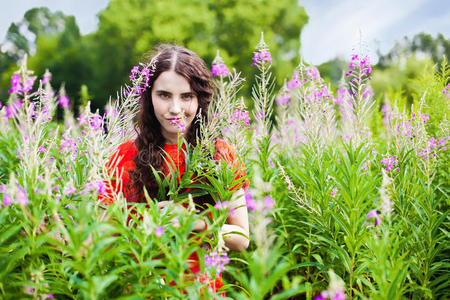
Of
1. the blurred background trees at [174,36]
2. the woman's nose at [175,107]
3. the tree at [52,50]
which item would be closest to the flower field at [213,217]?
the woman's nose at [175,107]

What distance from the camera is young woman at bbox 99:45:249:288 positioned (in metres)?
2.81

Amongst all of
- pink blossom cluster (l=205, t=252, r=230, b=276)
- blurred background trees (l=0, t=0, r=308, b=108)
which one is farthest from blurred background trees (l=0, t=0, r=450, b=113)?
pink blossom cluster (l=205, t=252, r=230, b=276)

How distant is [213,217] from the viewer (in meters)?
1.88

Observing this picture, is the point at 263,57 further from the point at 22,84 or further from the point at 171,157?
the point at 22,84

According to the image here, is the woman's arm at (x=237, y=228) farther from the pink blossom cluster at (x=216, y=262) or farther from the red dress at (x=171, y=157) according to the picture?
the pink blossom cluster at (x=216, y=262)

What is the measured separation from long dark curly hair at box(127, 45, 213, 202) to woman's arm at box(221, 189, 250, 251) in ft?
1.91

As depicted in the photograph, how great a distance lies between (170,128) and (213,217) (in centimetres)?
119

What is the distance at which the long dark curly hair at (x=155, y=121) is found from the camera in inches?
116

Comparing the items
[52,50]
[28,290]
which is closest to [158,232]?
[28,290]

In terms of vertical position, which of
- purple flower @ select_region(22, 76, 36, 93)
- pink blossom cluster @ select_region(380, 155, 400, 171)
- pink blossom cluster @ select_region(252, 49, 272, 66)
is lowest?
pink blossom cluster @ select_region(380, 155, 400, 171)

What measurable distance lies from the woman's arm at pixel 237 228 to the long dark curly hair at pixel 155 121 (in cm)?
58

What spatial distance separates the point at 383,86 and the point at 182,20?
48.0ft

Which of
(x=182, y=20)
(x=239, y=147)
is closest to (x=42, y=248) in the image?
(x=239, y=147)

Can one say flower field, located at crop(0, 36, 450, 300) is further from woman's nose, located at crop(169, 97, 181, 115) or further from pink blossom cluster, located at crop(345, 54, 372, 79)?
woman's nose, located at crop(169, 97, 181, 115)
